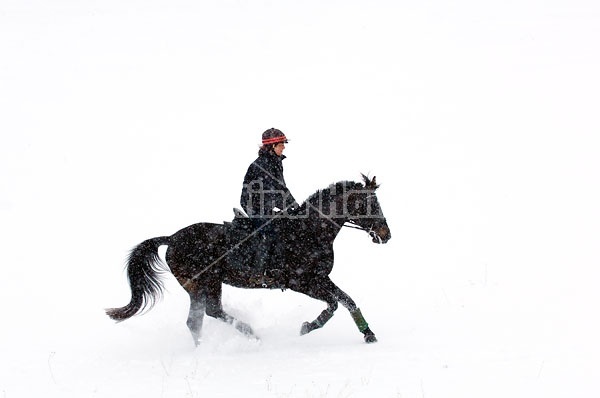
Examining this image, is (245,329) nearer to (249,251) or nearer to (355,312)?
(249,251)

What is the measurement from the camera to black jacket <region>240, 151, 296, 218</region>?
828cm

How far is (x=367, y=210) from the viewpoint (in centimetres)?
836

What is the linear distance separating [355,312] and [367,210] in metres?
1.35

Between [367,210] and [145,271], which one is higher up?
[367,210]

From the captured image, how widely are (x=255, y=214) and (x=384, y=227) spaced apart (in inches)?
67.8

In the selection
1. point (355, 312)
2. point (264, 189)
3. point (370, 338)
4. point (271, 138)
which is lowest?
point (370, 338)

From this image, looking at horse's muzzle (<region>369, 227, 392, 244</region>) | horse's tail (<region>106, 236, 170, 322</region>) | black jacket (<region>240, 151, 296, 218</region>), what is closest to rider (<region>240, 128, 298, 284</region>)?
black jacket (<region>240, 151, 296, 218</region>)

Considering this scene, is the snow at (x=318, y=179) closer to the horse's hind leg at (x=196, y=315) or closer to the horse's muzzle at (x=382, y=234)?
the horse's hind leg at (x=196, y=315)

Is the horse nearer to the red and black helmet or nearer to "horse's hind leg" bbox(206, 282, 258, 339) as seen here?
"horse's hind leg" bbox(206, 282, 258, 339)

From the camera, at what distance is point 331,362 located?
7422 millimetres

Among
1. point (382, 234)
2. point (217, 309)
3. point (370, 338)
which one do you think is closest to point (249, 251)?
point (217, 309)

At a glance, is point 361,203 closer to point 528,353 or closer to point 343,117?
point 528,353

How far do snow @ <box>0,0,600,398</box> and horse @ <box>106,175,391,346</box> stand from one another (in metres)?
0.54

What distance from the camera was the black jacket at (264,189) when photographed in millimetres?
8281
